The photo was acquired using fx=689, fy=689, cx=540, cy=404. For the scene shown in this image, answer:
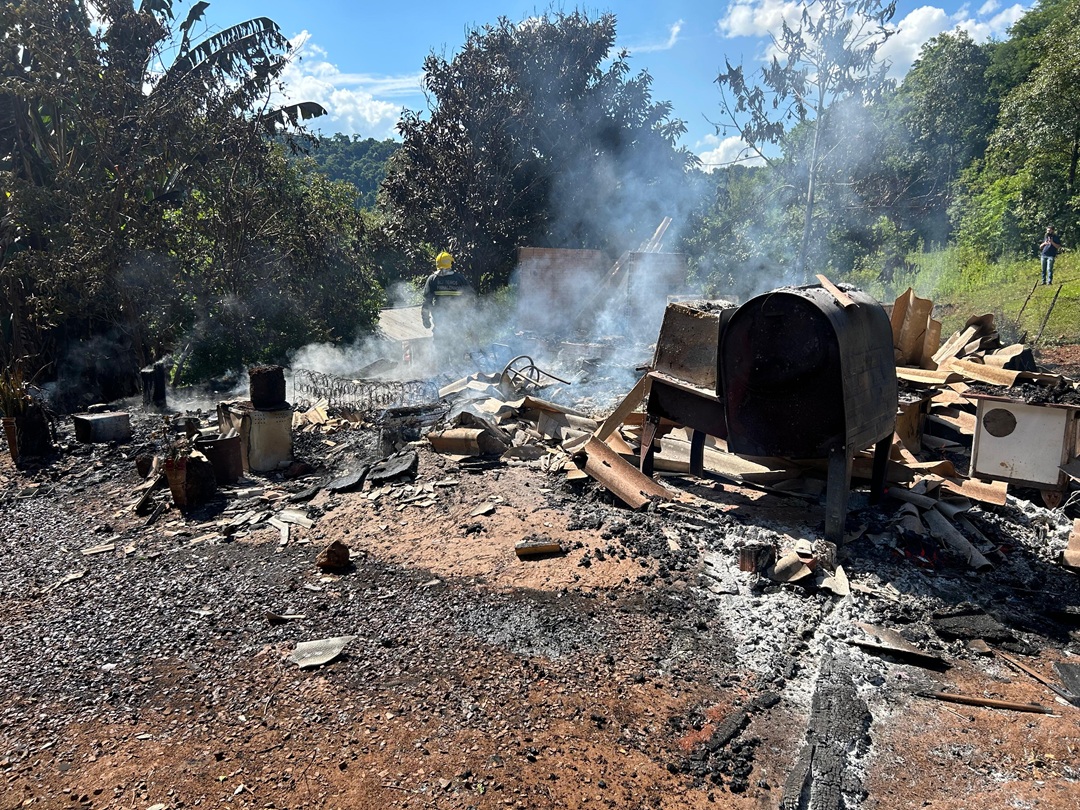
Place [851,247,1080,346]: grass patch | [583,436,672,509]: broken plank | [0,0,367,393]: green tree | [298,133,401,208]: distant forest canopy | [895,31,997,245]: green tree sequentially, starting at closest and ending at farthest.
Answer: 1. [583,436,672,509]: broken plank
2. [0,0,367,393]: green tree
3. [851,247,1080,346]: grass patch
4. [895,31,997,245]: green tree
5. [298,133,401,208]: distant forest canopy

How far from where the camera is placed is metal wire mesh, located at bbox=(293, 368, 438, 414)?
10523 mm

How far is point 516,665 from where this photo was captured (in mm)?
4188

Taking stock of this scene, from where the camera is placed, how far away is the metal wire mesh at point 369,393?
10523mm

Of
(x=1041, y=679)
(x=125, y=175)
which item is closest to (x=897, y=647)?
(x=1041, y=679)

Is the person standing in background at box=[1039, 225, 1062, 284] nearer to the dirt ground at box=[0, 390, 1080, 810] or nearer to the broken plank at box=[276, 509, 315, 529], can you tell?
the dirt ground at box=[0, 390, 1080, 810]

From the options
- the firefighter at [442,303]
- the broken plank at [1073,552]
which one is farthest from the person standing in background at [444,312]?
the broken plank at [1073,552]

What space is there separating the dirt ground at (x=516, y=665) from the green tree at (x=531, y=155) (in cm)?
1748

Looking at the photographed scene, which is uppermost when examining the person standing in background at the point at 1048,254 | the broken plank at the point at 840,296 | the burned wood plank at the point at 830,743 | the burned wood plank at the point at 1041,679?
the person standing in background at the point at 1048,254

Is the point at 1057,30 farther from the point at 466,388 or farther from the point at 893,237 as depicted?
the point at 466,388

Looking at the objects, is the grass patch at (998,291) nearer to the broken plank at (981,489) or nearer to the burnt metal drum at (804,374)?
the broken plank at (981,489)

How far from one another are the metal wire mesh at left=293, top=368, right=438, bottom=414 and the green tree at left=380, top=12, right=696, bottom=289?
454 inches

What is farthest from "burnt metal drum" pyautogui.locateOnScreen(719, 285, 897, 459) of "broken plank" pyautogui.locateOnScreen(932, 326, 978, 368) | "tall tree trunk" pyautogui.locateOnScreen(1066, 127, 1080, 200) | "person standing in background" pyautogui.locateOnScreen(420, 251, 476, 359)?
"tall tree trunk" pyautogui.locateOnScreen(1066, 127, 1080, 200)

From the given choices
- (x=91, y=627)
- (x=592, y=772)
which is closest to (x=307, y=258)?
(x=91, y=627)

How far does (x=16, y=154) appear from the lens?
49.4ft
